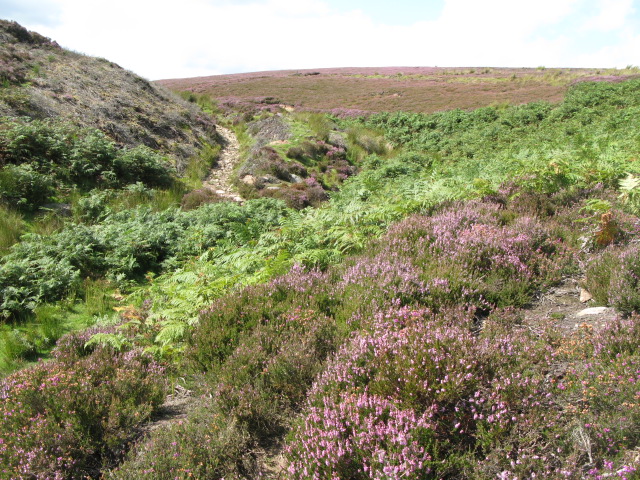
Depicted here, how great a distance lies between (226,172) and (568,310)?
602 inches

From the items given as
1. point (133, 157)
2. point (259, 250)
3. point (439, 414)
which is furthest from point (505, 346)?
point (133, 157)

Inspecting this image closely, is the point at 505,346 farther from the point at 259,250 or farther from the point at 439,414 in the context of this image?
the point at 259,250

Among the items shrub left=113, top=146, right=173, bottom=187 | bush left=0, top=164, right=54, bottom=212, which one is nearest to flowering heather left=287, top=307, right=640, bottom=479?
bush left=0, top=164, right=54, bottom=212

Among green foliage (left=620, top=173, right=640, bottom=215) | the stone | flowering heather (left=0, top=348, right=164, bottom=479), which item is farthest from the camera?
green foliage (left=620, top=173, right=640, bottom=215)

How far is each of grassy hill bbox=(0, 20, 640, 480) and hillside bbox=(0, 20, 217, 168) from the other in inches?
327

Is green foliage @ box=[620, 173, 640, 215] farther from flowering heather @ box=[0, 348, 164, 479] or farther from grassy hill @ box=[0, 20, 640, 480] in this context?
flowering heather @ box=[0, 348, 164, 479]

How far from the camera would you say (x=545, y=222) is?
5094mm

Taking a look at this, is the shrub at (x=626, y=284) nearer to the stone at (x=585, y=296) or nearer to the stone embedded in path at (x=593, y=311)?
the stone embedded in path at (x=593, y=311)

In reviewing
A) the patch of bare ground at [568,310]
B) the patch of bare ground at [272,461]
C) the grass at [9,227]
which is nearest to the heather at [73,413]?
the patch of bare ground at [272,461]

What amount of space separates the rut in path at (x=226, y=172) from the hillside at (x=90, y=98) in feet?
3.91

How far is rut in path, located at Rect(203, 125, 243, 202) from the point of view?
13895mm

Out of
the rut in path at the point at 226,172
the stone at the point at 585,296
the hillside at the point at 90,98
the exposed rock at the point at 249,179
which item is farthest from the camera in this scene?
the exposed rock at the point at 249,179

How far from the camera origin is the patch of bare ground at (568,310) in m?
3.33

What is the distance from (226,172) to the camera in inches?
663
